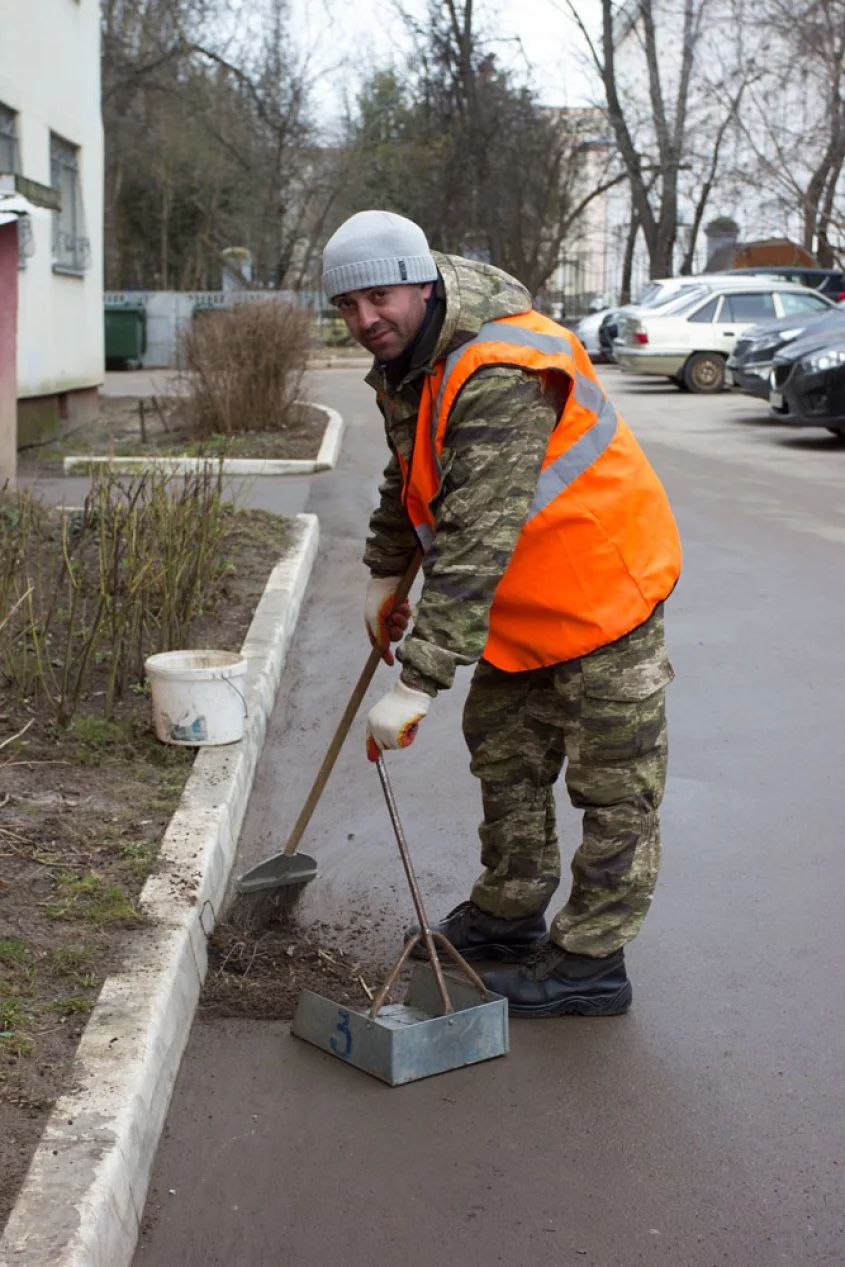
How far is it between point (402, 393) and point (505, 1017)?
1.42 m

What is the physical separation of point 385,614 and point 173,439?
11.4 m

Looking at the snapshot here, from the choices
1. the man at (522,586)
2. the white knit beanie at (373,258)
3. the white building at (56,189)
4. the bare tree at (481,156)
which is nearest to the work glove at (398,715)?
the man at (522,586)

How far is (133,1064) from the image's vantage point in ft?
9.78

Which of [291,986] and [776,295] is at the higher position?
[776,295]

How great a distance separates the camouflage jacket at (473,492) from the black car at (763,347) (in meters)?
14.2

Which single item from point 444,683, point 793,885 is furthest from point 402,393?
point 793,885

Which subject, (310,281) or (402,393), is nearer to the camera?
(402,393)

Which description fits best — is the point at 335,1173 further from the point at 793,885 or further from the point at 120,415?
the point at 120,415

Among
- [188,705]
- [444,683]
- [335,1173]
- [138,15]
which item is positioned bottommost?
[335,1173]

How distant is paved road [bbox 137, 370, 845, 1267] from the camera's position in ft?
9.16

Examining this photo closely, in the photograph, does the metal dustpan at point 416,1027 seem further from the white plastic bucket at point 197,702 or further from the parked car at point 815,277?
the parked car at point 815,277

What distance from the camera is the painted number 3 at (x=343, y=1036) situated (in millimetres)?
3396

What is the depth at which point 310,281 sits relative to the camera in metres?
40.7

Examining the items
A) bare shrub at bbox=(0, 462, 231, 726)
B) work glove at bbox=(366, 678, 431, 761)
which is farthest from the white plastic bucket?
work glove at bbox=(366, 678, 431, 761)
